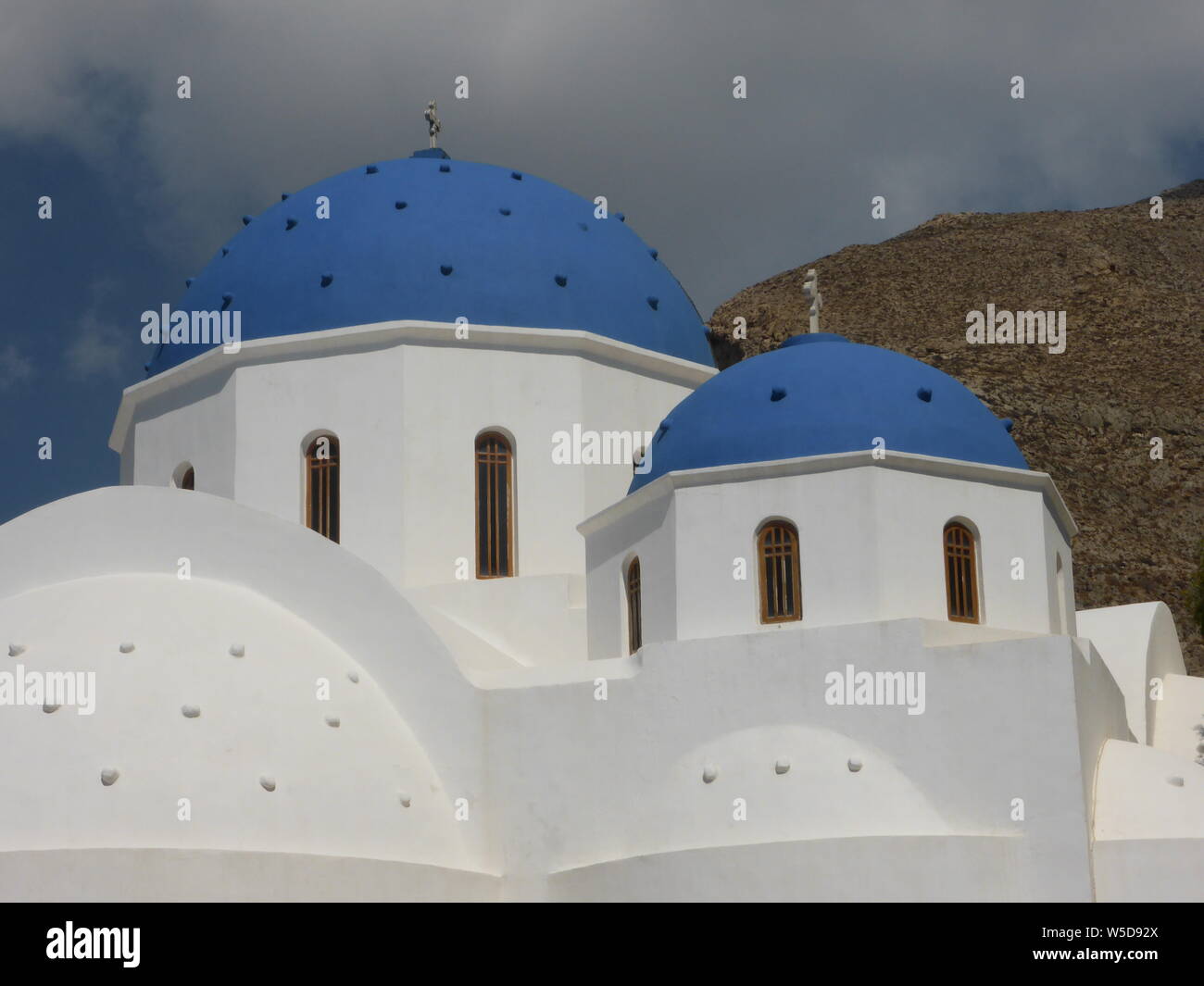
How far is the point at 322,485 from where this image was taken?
18906 millimetres

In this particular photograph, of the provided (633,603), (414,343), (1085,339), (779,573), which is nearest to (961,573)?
(779,573)

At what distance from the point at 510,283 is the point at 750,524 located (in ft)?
17.8

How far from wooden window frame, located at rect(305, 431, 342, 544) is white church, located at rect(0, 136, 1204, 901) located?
0.13ft

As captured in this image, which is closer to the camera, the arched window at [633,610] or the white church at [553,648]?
the white church at [553,648]

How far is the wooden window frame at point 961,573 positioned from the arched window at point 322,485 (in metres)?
6.79

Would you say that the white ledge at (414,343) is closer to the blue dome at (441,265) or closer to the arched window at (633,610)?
the blue dome at (441,265)

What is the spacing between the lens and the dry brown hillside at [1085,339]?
129 feet

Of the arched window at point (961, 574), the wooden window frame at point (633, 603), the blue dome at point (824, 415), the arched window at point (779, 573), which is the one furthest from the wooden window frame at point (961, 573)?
the wooden window frame at point (633, 603)

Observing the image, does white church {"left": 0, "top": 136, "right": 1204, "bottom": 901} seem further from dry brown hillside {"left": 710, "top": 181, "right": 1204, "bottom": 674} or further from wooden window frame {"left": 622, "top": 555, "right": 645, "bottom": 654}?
dry brown hillside {"left": 710, "top": 181, "right": 1204, "bottom": 674}

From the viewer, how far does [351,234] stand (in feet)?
65.5

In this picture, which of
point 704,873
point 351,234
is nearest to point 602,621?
point 704,873

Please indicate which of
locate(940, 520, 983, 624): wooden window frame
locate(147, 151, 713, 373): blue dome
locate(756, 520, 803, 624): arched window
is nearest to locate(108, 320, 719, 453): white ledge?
locate(147, 151, 713, 373): blue dome

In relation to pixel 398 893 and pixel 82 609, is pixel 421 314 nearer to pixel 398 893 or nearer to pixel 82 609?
pixel 82 609
